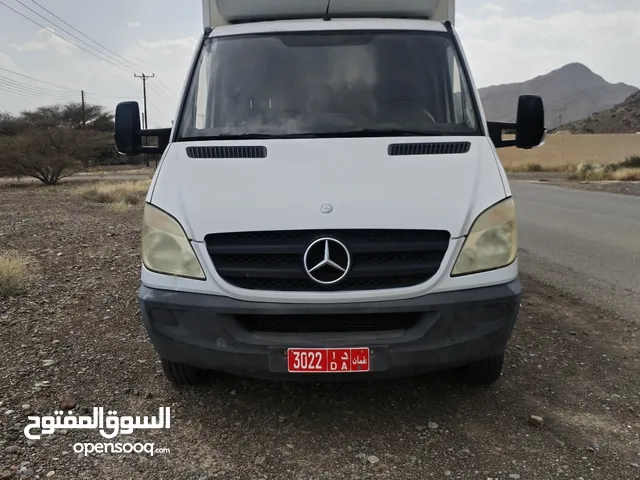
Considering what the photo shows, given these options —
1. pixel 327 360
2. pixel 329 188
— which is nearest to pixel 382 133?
pixel 329 188

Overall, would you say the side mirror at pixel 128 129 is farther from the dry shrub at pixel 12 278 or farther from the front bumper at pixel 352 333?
the dry shrub at pixel 12 278

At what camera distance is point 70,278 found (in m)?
6.83

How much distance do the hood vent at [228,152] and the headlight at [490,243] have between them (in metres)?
1.27

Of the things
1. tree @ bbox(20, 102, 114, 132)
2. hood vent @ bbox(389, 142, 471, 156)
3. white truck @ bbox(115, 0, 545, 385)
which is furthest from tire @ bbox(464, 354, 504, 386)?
tree @ bbox(20, 102, 114, 132)

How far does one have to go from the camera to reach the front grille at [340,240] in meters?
3.02

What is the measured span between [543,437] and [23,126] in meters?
48.4

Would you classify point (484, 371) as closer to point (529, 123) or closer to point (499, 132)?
point (529, 123)

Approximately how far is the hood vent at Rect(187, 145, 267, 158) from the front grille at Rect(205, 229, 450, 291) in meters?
0.65

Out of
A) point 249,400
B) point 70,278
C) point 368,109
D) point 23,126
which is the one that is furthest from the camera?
point 23,126

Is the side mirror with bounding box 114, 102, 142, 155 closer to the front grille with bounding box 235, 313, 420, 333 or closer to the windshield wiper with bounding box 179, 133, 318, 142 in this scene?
the windshield wiper with bounding box 179, 133, 318, 142

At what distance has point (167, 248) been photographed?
10.4ft

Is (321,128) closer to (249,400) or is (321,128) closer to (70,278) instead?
(249,400)

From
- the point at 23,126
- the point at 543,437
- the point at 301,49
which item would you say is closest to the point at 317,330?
the point at 543,437

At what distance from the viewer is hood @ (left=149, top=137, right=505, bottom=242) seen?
307 centimetres
